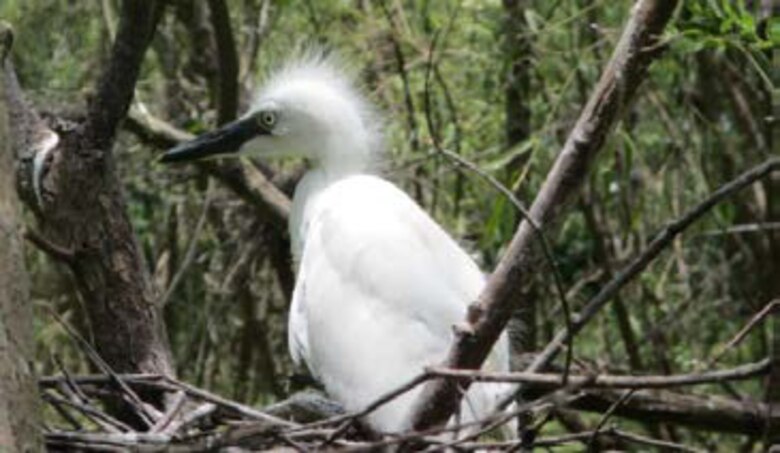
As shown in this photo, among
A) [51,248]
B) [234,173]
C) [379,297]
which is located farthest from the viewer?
[234,173]

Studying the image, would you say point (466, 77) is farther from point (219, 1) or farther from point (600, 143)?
point (600, 143)

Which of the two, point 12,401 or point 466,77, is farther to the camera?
→ point 466,77

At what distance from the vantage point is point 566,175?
1809 mm

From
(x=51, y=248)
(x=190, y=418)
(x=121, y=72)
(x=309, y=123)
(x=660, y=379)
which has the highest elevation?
(x=121, y=72)

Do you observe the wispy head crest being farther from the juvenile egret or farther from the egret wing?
the egret wing

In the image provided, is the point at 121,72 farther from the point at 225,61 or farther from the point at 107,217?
the point at 225,61

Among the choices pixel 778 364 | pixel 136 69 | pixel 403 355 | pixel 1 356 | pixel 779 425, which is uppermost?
pixel 136 69

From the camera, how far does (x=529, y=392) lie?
3.11 metres

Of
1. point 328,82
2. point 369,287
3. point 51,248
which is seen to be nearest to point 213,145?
point 328,82

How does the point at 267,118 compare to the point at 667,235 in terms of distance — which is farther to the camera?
the point at 267,118

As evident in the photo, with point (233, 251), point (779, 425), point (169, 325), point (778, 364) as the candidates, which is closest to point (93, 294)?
point (779, 425)

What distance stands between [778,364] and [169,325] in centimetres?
361

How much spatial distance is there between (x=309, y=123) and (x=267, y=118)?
101 mm

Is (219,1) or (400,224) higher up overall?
(219,1)
